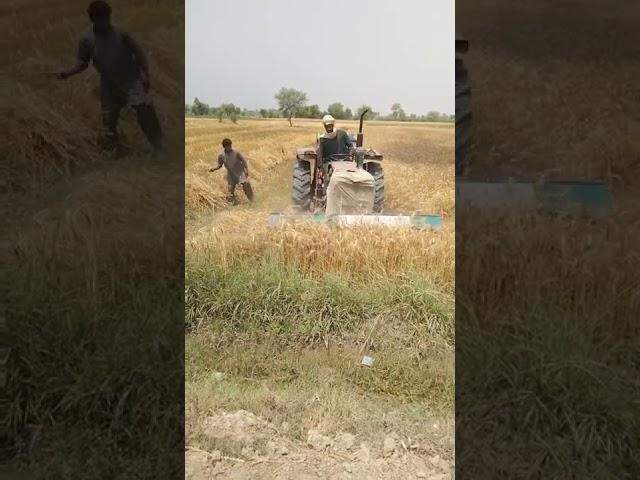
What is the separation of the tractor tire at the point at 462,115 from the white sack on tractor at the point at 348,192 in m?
0.74

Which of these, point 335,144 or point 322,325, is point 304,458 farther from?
point 335,144

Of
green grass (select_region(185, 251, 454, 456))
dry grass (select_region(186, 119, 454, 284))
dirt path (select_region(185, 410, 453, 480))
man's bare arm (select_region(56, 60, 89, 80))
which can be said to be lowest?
dirt path (select_region(185, 410, 453, 480))

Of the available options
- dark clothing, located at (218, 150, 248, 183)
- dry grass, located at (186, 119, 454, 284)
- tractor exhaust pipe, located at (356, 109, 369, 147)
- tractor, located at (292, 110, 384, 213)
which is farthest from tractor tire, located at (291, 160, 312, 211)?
dark clothing, located at (218, 150, 248, 183)

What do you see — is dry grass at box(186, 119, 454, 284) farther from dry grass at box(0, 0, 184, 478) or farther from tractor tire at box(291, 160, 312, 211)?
dry grass at box(0, 0, 184, 478)

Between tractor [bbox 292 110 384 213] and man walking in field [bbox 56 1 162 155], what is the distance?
4.61ft

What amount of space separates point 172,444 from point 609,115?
377cm

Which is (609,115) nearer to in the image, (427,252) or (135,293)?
(427,252)

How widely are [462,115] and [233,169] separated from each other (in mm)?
2260

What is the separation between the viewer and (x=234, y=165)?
5441 mm

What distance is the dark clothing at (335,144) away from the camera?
467 cm

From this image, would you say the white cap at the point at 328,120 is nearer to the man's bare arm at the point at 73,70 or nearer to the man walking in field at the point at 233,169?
the man walking in field at the point at 233,169

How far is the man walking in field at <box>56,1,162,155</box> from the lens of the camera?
3.72 meters

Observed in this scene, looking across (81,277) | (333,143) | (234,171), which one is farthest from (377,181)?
(81,277)

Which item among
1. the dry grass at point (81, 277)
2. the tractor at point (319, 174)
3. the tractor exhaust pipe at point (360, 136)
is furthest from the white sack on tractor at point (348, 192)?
the dry grass at point (81, 277)
